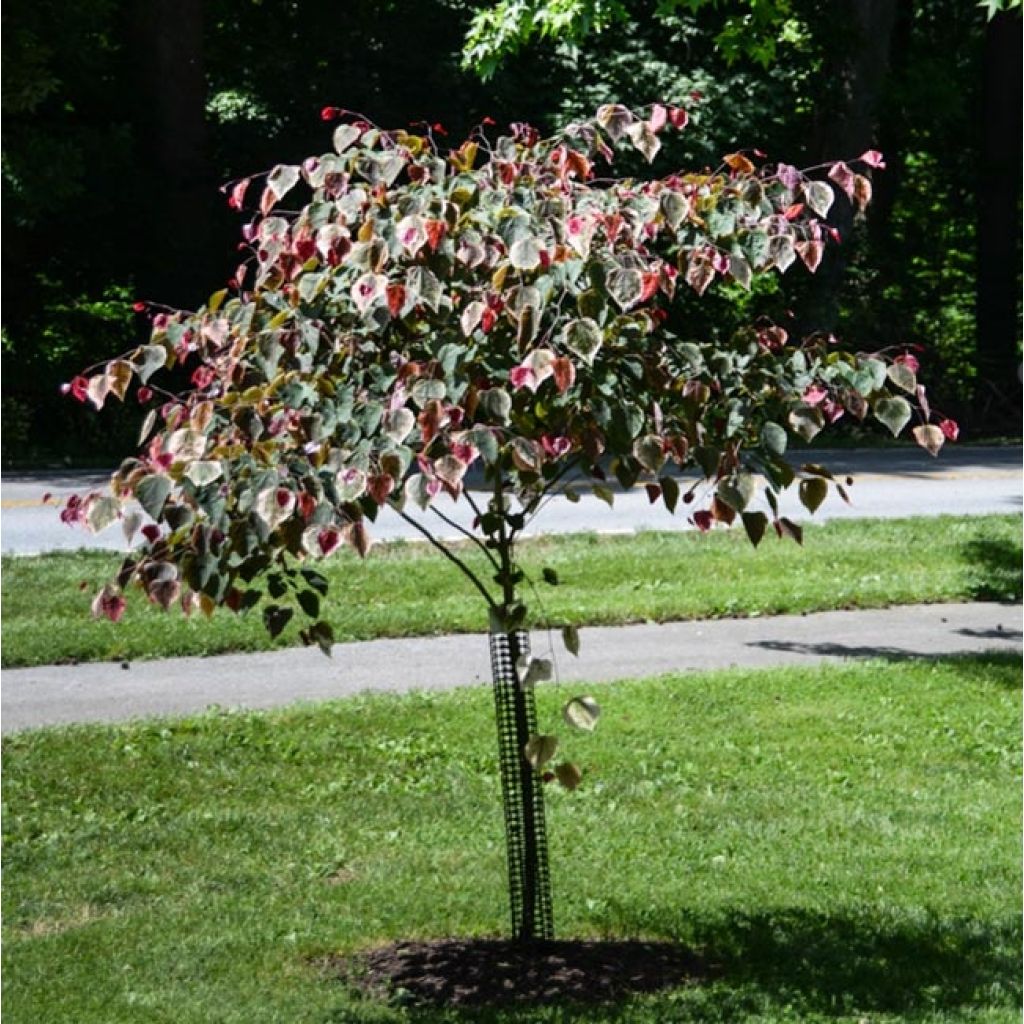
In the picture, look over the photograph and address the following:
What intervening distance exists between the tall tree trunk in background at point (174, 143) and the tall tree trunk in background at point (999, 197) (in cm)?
1121

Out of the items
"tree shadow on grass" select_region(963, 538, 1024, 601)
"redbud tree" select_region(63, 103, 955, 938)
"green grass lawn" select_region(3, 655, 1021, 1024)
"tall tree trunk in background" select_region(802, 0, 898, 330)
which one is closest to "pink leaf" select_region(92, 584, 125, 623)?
"redbud tree" select_region(63, 103, 955, 938)

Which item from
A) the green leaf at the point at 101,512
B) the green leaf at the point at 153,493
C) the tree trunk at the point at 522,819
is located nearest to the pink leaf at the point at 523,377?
the green leaf at the point at 153,493

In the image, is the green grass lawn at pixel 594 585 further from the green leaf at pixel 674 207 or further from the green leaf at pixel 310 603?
the green leaf at pixel 674 207

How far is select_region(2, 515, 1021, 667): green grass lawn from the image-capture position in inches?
450

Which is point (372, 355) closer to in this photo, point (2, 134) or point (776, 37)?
point (2, 134)

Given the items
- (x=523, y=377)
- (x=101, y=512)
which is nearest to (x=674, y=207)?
(x=523, y=377)

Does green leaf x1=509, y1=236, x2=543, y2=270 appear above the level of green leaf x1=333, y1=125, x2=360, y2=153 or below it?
below

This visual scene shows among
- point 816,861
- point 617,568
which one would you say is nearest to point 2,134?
point 617,568

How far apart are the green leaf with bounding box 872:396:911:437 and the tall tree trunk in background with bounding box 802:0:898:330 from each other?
20308mm

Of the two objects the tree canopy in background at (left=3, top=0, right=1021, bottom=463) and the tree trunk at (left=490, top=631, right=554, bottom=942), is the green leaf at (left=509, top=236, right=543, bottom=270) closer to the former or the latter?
the tree trunk at (left=490, top=631, right=554, bottom=942)

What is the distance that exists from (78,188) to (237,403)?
60.0 ft

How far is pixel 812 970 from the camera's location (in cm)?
599

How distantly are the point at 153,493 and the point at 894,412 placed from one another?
2.09 metres

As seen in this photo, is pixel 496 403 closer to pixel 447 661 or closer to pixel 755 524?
pixel 755 524
